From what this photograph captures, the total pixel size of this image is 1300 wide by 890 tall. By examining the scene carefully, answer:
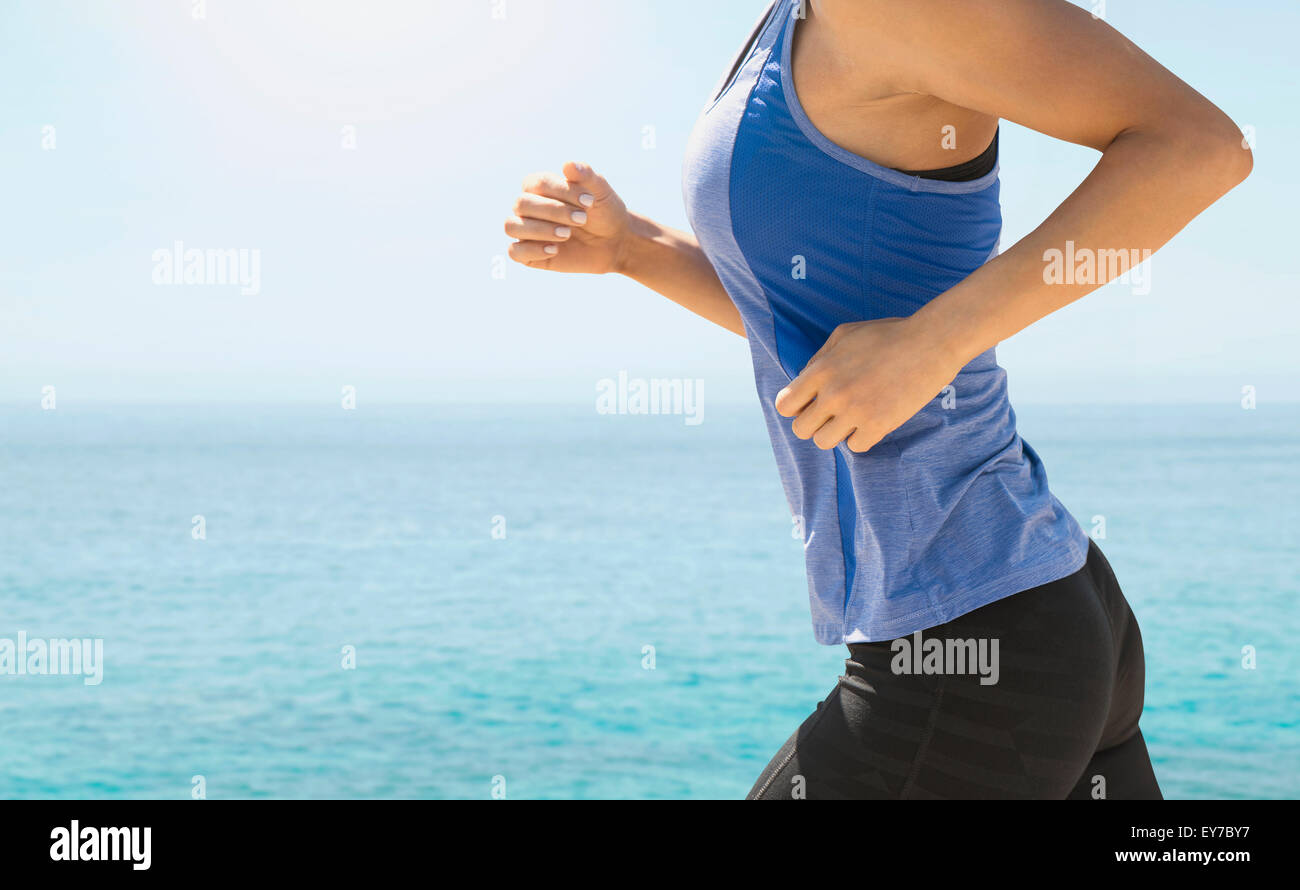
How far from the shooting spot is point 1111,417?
38.7 m

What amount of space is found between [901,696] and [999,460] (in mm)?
200

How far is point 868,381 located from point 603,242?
0.50m

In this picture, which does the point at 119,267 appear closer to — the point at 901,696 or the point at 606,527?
the point at 606,527

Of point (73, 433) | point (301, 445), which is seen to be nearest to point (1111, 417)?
point (301, 445)

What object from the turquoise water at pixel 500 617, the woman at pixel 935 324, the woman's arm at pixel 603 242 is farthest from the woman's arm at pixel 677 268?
the turquoise water at pixel 500 617

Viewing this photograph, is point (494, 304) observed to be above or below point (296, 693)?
above

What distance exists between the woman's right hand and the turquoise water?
6.48m

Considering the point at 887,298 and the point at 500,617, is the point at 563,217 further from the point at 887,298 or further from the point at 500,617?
the point at 500,617

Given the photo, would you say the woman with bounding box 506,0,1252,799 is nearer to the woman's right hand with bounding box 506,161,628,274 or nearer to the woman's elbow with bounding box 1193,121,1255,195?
the woman's elbow with bounding box 1193,121,1255,195

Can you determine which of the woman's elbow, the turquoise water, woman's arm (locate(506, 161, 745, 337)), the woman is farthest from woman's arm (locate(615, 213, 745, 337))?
the turquoise water

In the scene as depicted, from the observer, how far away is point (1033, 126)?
0.76 meters

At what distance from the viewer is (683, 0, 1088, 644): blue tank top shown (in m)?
0.80

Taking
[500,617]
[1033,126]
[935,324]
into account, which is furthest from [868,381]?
[500,617]
